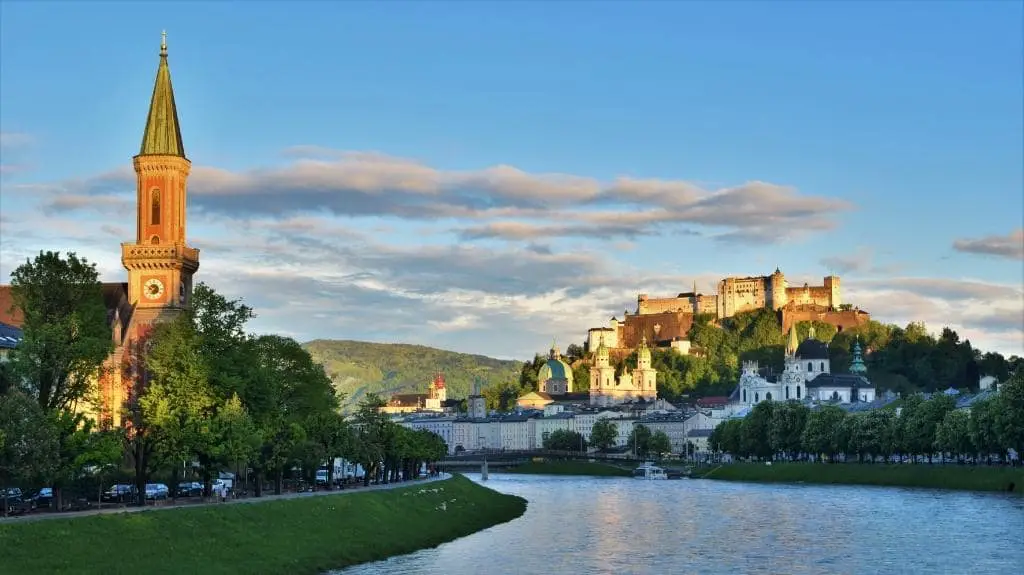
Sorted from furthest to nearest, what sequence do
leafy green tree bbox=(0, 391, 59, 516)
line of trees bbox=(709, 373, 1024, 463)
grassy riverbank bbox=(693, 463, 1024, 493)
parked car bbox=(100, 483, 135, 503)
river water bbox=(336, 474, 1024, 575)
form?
line of trees bbox=(709, 373, 1024, 463)
grassy riverbank bbox=(693, 463, 1024, 493)
parked car bbox=(100, 483, 135, 503)
river water bbox=(336, 474, 1024, 575)
leafy green tree bbox=(0, 391, 59, 516)

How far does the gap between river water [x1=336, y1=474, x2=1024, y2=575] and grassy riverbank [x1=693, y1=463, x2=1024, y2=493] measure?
3.50m

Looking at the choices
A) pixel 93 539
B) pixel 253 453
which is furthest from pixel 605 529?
pixel 93 539

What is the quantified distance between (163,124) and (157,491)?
38.2 m

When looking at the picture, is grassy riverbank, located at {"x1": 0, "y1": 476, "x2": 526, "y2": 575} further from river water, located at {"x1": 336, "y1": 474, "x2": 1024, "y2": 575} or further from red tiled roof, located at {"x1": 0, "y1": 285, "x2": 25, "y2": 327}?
red tiled roof, located at {"x1": 0, "y1": 285, "x2": 25, "y2": 327}

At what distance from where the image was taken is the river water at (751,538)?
221 ft

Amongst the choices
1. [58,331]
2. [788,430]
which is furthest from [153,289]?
[788,430]

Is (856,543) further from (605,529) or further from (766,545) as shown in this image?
(605,529)

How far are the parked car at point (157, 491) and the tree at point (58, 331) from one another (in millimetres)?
7681

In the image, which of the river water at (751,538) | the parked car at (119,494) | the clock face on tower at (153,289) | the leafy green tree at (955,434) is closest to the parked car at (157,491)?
the parked car at (119,494)

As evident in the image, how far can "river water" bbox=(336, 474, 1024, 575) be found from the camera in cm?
6731

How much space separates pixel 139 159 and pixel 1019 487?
71.0 metres

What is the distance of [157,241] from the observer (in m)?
111


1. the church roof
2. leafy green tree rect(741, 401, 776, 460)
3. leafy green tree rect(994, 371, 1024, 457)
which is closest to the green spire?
the church roof

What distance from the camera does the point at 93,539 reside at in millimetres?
53219
